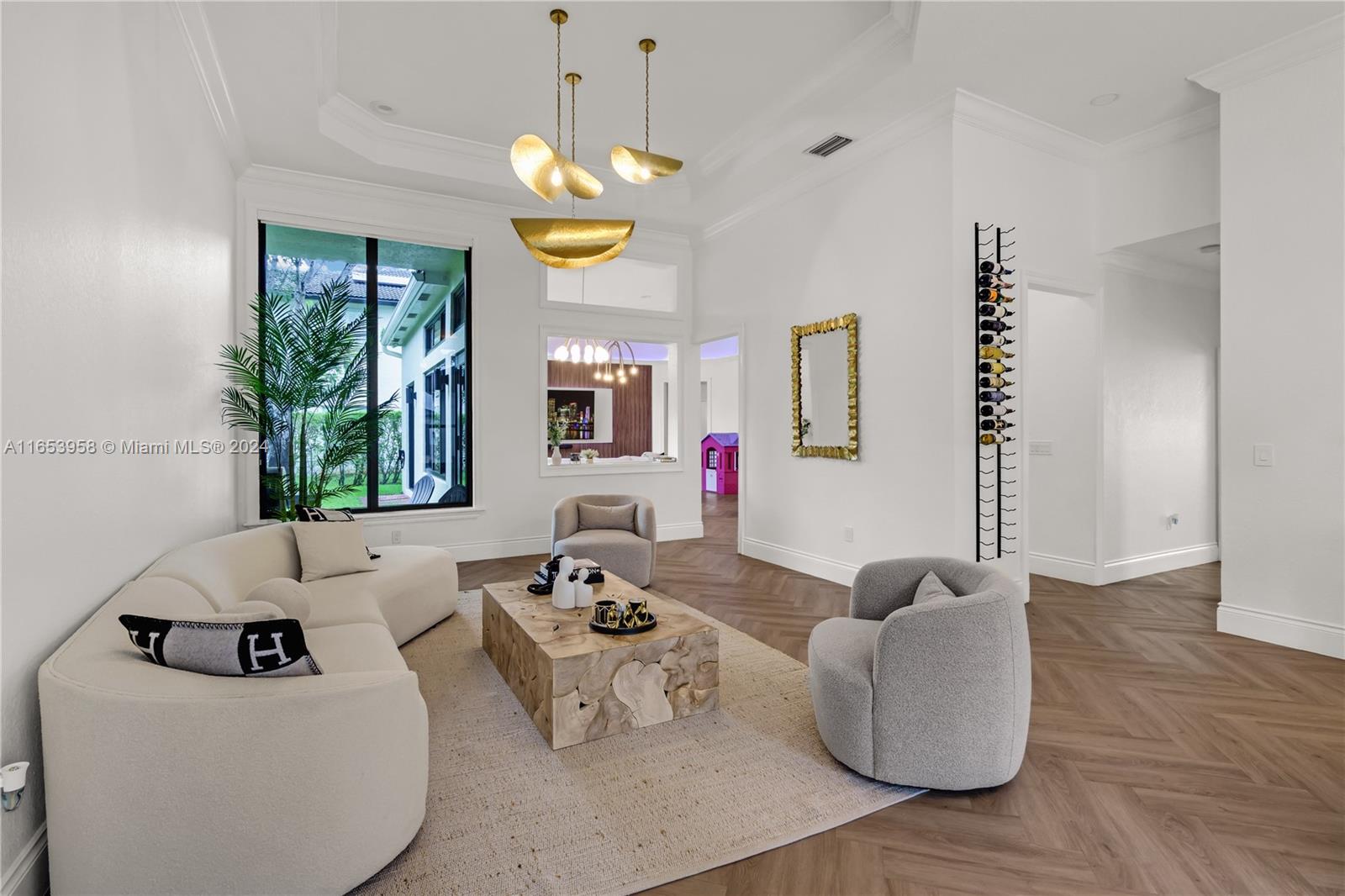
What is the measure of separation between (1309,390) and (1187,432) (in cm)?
232

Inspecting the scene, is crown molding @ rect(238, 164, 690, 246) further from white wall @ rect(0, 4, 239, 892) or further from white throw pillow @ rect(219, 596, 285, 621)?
white throw pillow @ rect(219, 596, 285, 621)

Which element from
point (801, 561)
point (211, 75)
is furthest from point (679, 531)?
point (211, 75)

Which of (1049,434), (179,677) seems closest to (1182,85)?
(1049,434)

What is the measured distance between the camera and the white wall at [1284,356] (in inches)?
136

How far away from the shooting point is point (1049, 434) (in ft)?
17.2

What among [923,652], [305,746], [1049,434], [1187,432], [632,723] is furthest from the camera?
[1187,432]

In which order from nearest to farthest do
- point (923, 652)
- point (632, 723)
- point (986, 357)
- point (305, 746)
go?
point (305, 746)
point (923, 652)
point (632, 723)
point (986, 357)

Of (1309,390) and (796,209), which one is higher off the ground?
(796,209)

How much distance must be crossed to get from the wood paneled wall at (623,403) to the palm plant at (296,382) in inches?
→ 231

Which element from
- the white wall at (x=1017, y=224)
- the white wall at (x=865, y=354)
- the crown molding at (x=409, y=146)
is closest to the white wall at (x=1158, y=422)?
the white wall at (x=1017, y=224)

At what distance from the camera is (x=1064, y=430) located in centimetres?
512

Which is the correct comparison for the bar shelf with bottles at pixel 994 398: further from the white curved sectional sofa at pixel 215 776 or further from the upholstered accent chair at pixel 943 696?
the white curved sectional sofa at pixel 215 776

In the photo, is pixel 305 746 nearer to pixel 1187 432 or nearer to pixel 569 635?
pixel 569 635

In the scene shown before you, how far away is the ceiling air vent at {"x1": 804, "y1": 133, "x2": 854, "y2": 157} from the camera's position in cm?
471
